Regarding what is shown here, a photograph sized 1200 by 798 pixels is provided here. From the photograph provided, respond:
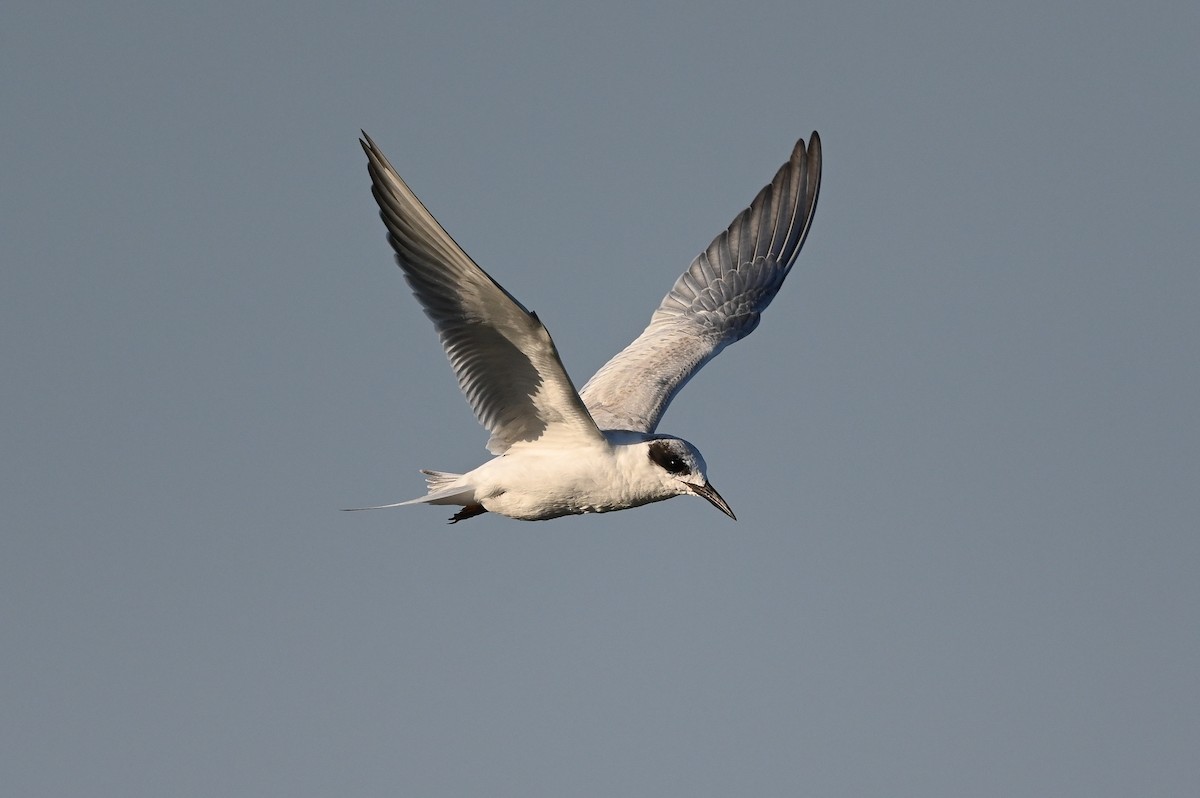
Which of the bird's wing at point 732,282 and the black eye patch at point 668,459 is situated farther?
the bird's wing at point 732,282

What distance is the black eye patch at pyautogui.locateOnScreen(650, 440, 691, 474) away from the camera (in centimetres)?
1282

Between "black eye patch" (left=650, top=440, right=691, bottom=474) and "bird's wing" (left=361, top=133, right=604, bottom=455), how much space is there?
0.51m

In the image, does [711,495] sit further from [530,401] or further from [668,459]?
[530,401]

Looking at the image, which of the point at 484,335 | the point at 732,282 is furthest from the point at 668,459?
the point at 732,282

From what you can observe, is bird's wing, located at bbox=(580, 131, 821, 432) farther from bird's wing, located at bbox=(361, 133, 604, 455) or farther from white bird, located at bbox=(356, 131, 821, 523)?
bird's wing, located at bbox=(361, 133, 604, 455)

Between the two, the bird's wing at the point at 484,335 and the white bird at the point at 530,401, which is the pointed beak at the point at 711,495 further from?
the bird's wing at the point at 484,335

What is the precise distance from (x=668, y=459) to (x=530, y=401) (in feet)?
4.23

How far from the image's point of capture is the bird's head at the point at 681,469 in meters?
12.8

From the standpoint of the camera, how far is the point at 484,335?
1227 cm

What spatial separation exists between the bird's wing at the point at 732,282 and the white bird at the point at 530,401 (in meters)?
0.06

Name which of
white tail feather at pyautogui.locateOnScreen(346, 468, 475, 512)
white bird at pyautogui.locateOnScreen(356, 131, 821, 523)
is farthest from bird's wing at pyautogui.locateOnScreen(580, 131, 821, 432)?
white tail feather at pyautogui.locateOnScreen(346, 468, 475, 512)

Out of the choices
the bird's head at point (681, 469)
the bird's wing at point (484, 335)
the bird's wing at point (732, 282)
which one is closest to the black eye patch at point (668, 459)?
the bird's head at point (681, 469)

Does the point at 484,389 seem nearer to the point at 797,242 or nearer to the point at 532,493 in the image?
the point at 532,493

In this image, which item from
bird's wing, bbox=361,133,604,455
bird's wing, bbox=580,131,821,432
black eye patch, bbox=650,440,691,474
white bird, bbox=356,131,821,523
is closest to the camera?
bird's wing, bbox=361,133,604,455
